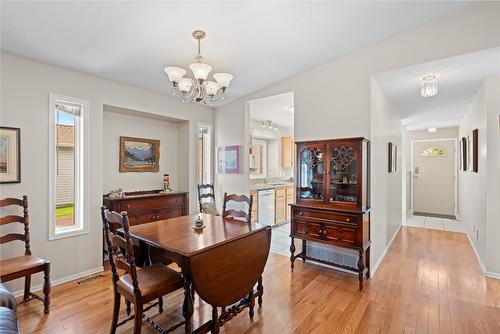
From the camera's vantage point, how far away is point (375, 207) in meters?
3.13

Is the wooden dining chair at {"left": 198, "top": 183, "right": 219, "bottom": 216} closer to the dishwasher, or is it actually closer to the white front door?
the dishwasher

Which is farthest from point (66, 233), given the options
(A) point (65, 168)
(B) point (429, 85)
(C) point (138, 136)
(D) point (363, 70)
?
(B) point (429, 85)

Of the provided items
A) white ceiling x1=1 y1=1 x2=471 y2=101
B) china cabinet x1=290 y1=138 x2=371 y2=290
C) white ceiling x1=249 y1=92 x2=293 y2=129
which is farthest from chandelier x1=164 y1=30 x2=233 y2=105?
white ceiling x1=249 y1=92 x2=293 y2=129

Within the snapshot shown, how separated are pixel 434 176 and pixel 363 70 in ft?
16.3

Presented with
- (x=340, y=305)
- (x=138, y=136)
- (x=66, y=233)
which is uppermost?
(x=138, y=136)

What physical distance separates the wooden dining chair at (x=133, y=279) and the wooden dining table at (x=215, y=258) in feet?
0.58

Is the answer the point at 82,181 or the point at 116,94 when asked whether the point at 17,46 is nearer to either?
the point at 116,94

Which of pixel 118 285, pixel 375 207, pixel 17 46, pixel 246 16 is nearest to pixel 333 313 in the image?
pixel 375 207

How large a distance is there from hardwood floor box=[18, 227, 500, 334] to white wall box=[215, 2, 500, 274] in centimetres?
56

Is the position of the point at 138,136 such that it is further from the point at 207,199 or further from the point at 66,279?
the point at 66,279

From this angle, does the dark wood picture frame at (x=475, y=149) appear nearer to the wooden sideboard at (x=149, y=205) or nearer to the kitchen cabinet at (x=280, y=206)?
the kitchen cabinet at (x=280, y=206)

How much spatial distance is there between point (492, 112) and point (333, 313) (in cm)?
285

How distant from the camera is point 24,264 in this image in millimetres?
2168

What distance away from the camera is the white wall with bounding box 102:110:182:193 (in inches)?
138
